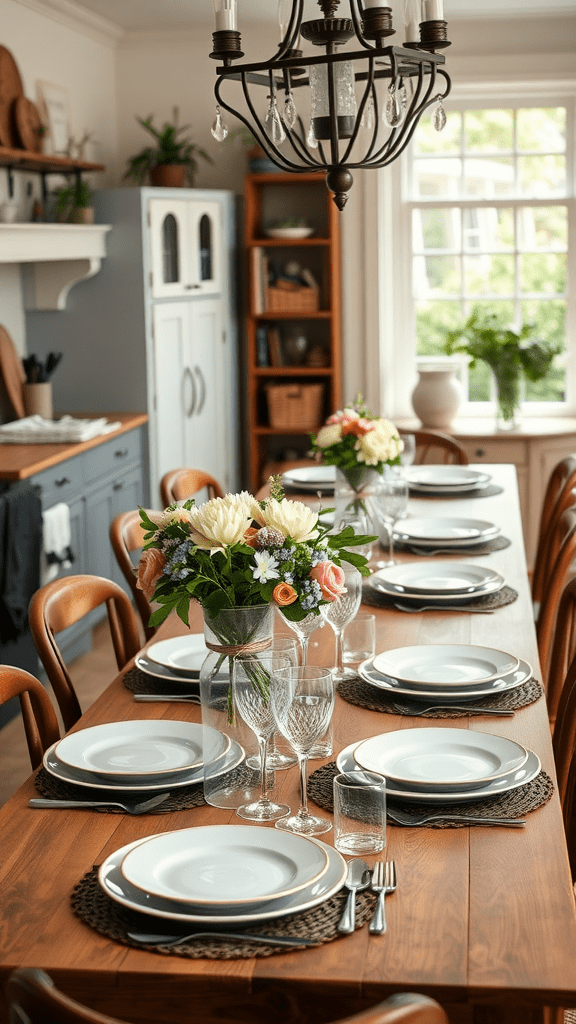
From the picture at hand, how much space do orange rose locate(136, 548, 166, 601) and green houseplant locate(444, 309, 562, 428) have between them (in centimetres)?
386

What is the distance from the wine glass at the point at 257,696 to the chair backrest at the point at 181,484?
1.83 meters

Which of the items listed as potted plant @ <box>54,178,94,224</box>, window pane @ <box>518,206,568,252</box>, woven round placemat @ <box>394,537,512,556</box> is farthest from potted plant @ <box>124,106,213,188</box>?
woven round placemat @ <box>394,537,512,556</box>

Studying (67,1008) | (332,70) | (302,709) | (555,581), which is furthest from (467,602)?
(67,1008)

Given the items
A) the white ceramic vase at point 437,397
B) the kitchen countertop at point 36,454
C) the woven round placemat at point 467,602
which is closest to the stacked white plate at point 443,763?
the woven round placemat at point 467,602

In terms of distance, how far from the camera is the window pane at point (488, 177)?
5.63 metres

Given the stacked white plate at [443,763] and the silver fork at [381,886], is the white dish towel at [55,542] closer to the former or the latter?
the stacked white plate at [443,763]

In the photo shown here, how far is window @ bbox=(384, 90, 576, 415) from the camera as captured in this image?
18.3 feet

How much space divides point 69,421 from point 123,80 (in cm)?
221

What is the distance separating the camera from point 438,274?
227 inches

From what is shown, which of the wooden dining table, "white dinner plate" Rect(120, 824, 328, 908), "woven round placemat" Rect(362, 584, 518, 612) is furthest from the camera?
"woven round placemat" Rect(362, 584, 518, 612)

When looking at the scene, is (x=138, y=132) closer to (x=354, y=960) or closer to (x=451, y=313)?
(x=451, y=313)

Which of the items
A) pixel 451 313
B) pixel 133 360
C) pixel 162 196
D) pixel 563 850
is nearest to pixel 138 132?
pixel 162 196

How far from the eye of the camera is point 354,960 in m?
1.13

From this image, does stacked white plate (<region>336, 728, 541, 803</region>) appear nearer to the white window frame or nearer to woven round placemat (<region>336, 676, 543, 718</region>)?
woven round placemat (<region>336, 676, 543, 718</region>)
